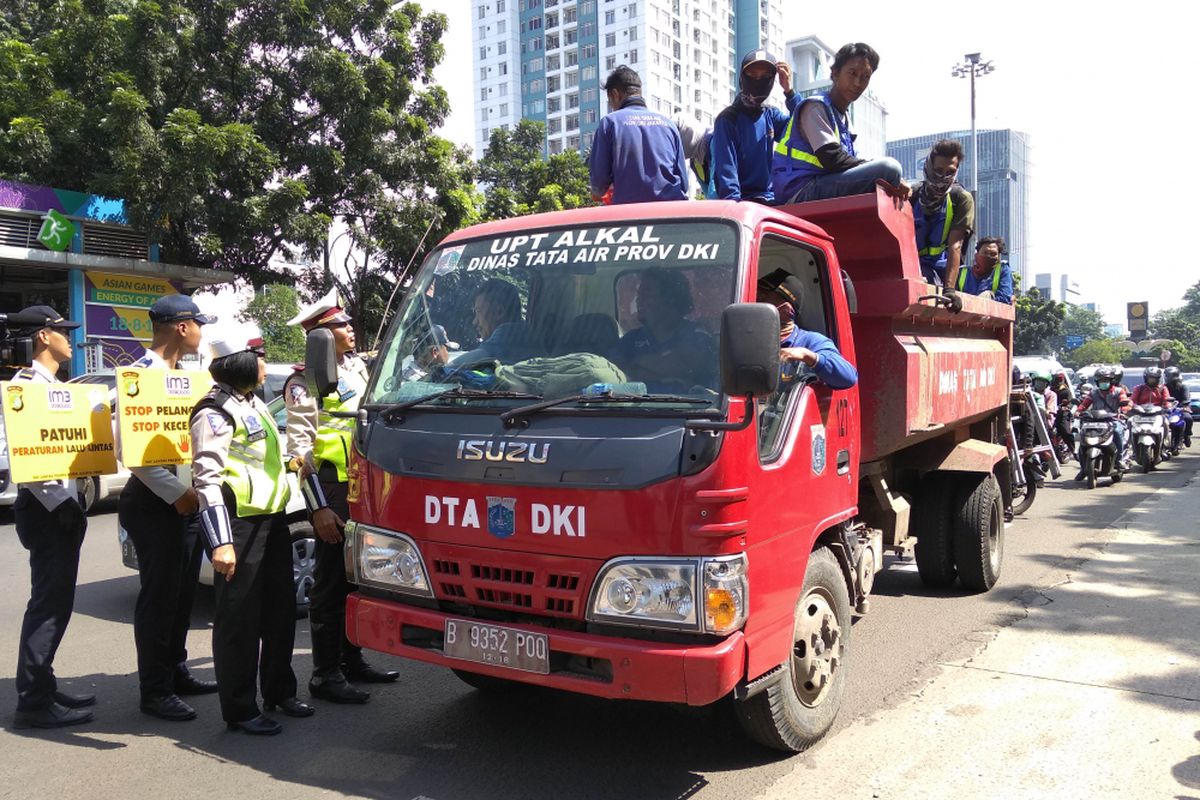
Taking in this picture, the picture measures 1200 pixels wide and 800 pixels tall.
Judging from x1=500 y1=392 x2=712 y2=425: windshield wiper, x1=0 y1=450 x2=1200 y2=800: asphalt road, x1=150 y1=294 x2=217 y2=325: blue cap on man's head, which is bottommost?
x1=0 y1=450 x2=1200 y2=800: asphalt road

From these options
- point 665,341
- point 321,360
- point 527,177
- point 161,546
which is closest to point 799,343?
point 665,341

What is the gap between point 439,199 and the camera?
1792 cm

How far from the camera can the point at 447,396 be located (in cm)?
348

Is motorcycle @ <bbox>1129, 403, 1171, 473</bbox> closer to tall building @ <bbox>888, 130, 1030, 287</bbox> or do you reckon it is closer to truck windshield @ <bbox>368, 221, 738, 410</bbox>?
truck windshield @ <bbox>368, 221, 738, 410</bbox>

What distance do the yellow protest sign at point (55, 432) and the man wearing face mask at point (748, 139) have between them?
135 inches

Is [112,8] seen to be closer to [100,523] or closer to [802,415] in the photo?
[100,523]

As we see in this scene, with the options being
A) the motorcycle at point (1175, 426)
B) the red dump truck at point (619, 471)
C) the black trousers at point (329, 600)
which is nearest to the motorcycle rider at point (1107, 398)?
the motorcycle at point (1175, 426)

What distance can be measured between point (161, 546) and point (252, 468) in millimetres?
657

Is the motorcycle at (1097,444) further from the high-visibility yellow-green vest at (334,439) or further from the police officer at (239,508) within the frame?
the police officer at (239,508)

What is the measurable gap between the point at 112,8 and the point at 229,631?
1694cm

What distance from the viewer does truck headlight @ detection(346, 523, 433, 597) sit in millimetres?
3377

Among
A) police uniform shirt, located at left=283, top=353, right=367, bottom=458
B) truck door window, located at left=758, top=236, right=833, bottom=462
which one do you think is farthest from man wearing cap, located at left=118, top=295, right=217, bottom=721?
truck door window, located at left=758, top=236, right=833, bottom=462

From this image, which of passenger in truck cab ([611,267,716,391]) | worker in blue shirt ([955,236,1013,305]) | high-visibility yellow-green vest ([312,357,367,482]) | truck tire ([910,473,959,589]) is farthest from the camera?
worker in blue shirt ([955,236,1013,305])

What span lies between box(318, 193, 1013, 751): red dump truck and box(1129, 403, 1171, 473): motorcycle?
12011 millimetres
